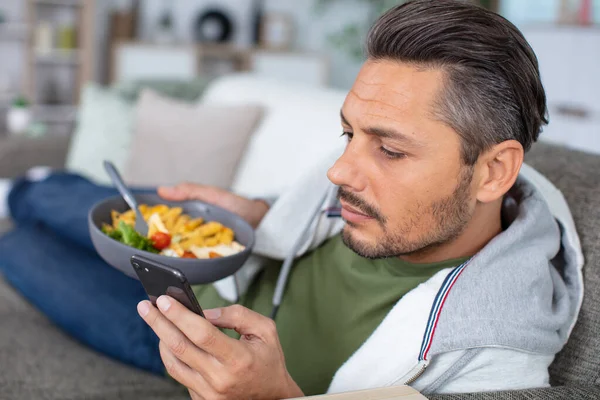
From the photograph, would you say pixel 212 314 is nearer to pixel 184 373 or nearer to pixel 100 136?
pixel 184 373

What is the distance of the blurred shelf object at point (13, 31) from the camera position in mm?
5254

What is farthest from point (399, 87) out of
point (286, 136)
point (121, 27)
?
point (121, 27)

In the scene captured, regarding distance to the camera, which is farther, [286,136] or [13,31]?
[13,31]

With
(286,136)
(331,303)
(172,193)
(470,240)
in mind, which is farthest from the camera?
(286,136)

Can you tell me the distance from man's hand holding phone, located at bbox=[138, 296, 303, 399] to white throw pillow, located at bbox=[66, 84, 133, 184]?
6.69 ft

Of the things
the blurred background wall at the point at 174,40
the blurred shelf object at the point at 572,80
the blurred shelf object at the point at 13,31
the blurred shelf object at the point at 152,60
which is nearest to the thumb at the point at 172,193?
the blurred shelf object at the point at 572,80

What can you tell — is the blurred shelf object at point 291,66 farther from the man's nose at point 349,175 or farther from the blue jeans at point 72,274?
the man's nose at point 349,175

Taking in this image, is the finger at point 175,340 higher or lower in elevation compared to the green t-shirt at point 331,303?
higher

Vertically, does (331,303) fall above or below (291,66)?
above

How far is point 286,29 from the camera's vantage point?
6.05 m

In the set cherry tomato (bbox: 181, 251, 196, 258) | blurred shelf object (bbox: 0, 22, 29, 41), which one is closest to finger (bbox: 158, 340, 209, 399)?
cherry tomato (bbox: 181, 251, 196, 258)

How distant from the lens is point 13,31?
5297 millimetres

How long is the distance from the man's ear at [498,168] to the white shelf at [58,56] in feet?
16.0

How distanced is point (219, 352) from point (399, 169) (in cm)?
40
